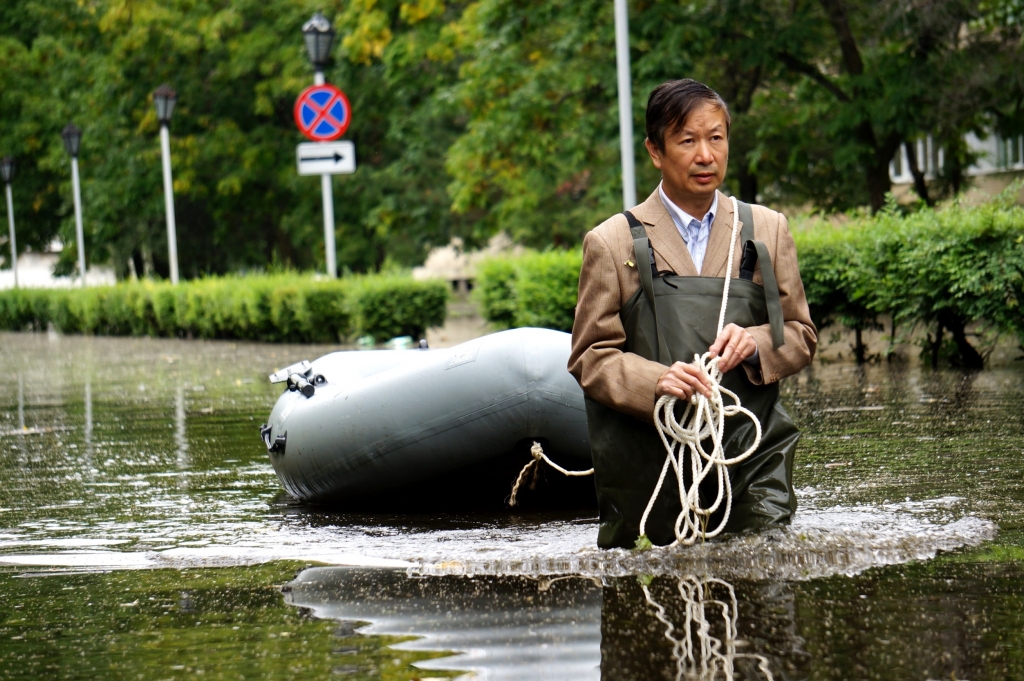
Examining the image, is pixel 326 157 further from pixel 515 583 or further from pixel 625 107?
pixel 515 583

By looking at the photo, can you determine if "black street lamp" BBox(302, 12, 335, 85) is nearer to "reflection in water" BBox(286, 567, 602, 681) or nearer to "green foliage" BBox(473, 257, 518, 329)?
"green foliage" BBox(473, 257, 518, 329)

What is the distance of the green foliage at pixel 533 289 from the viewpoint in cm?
1686

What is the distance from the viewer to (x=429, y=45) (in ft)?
103

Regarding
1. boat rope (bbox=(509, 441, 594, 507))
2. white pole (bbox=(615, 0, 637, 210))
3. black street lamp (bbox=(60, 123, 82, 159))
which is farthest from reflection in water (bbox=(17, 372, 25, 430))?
black street lamp (bbox=(60, 123, 82, 159))

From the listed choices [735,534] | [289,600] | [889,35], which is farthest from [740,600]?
[889,35]

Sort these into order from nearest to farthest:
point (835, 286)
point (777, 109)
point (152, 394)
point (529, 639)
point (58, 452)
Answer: point (529, 639)
point (58, 452)
point (835, 286)
point (152, 394)
point (777, 109)

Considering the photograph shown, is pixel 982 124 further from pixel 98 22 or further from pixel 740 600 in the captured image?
pixel 98 22

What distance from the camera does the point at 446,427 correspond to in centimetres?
652

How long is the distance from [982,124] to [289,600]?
20370 mm

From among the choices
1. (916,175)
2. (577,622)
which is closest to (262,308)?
(916,175)

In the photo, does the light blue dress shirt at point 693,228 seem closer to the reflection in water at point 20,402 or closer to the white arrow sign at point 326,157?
the reflection in water at point 20,402

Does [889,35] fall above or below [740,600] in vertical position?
above

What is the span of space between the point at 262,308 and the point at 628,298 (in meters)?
21.4

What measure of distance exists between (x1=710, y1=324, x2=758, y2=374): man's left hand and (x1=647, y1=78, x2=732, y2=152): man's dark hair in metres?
0.62
